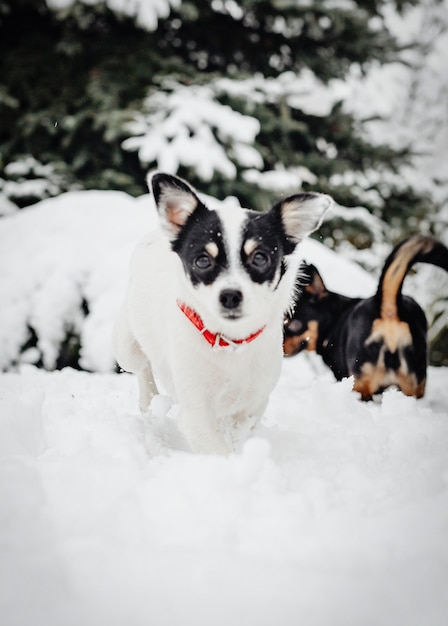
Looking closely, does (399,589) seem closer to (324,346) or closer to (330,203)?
(330,203)

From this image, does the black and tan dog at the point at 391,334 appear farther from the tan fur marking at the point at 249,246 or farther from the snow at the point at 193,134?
the snow at the point at 193,134

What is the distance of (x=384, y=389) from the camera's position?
2.99 meters

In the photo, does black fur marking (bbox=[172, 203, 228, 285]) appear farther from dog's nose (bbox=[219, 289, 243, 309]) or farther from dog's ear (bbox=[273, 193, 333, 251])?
dog's ear (bbox=[273, 193, 333, 251])

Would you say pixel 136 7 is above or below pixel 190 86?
above

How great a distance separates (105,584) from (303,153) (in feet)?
21.9

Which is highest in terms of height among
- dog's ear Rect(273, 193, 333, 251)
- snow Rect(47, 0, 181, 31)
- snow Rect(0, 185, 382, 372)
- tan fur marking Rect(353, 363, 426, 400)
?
snow Rect(47, 0, 181, 31)

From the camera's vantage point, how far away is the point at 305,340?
349 centimetres

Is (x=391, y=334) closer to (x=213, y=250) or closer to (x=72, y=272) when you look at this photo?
(x=213, y=250)

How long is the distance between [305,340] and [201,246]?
1.53 m

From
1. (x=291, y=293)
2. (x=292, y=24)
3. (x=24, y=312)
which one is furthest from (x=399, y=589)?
(x=292, y=24)

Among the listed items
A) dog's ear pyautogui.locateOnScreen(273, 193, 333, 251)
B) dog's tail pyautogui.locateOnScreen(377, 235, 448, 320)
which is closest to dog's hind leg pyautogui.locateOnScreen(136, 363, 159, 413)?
dog's ear pyautogui.locateOnScreen(273, 193, 333, 251)

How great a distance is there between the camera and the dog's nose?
6.56 feet

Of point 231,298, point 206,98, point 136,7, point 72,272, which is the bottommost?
point 72,272

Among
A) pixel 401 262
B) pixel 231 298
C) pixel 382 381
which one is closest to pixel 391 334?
pixel 382 381
